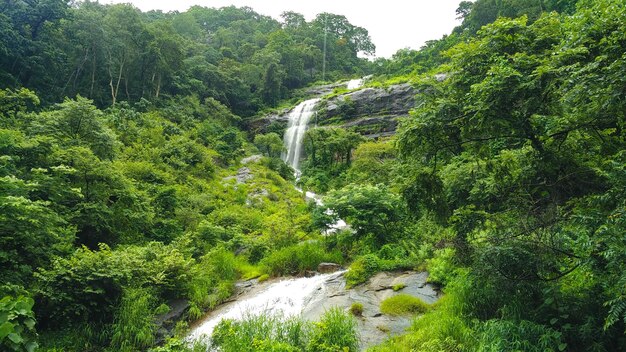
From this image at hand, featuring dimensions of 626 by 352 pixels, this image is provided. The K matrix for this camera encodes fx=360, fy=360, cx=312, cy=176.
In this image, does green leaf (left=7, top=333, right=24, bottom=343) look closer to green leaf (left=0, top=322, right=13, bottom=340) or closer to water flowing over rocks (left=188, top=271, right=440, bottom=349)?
green leaf (left=0, top=322, right=13, bottom=340)

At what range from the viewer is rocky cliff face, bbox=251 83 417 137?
3525cm

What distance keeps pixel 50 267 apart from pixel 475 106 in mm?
8752

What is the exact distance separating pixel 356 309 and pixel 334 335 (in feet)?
6.11

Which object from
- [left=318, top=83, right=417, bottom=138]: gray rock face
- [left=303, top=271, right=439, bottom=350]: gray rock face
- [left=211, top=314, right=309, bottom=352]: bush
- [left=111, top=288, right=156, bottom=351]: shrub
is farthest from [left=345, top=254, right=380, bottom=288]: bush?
[left=318, top=83, right=417, bottom=138]: gray rock face

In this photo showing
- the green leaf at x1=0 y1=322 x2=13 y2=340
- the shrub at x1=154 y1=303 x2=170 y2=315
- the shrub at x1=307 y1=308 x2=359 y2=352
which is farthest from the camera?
the shrub at x1=154 y1=303 x2=170 y2=315

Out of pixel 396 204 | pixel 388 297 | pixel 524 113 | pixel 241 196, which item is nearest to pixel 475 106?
pixel 524 113

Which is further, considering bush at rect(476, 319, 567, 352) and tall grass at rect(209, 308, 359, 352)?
tall grass at rect(209, 308, 359, 352)

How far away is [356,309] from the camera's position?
27.4 ft

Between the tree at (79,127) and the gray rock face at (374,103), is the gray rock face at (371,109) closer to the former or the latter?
the gray rock face at (374,103)

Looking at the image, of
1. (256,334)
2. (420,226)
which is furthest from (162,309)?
(420,226)

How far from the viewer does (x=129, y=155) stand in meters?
18.5

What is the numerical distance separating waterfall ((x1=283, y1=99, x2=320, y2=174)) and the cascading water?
73.6 ft

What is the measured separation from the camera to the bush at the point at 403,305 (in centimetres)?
815

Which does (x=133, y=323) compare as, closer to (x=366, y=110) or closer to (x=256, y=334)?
(x=256, y=334)
